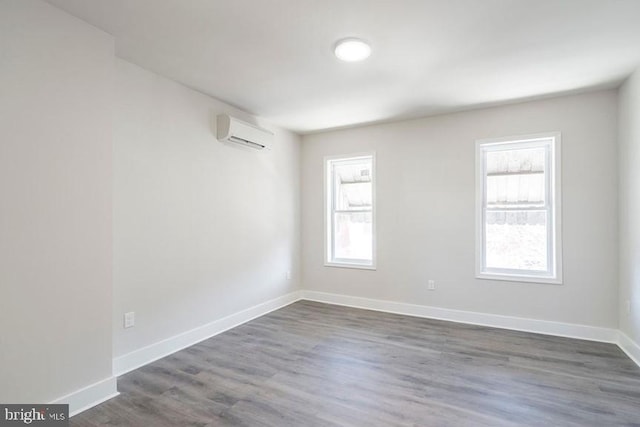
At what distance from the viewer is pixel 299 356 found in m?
3.00

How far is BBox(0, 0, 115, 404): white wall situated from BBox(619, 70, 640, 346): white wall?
14.4 feet

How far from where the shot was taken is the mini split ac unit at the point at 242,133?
11.7ft

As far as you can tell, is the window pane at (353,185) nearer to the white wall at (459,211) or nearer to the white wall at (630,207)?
the white wall at (459,211)

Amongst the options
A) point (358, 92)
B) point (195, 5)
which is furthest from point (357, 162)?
point (195, 5)

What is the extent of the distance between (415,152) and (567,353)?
2.72 meters

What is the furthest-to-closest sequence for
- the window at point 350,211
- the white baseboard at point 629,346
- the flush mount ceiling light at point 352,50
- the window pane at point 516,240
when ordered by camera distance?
the window at point 350,211 < the window pane at point 516,240 < the white baseboard at point 629,346 < the flush mount ceiling light at point 352,50

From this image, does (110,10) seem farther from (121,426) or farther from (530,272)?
(530,272)

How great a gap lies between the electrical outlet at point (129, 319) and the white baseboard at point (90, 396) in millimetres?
484

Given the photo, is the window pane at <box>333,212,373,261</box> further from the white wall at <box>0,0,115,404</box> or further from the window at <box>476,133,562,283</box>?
the white wall at <box>0,0,115,404</box>

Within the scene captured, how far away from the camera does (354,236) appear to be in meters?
4.90

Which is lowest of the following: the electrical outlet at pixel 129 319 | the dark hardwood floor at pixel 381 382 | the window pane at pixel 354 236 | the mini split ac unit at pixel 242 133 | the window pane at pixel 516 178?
the dark hardwood floor at pixel 381 382
